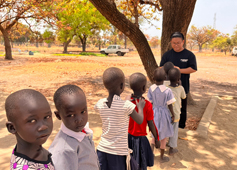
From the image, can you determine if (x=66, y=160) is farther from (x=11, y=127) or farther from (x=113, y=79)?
(x=113, y=79)

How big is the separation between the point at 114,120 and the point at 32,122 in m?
1.03

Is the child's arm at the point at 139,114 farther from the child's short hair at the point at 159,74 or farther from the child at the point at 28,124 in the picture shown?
the child at the point at 28,124

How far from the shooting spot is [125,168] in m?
2.21

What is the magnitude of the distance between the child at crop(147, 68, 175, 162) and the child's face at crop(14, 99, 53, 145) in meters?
1.94

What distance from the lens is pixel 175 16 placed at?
531 centimetres

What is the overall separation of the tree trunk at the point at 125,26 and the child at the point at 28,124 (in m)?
4.11

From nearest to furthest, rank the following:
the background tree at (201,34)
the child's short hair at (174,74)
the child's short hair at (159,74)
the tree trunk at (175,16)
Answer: the child's short hair at (159,74) → the child's short hair at (174,74) → the tree trunk at (175,16) → the background tree at (201,34)

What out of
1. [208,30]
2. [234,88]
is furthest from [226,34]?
[234,88]

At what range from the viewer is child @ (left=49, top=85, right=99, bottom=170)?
140 cm

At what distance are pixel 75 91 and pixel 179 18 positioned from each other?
15.3ft

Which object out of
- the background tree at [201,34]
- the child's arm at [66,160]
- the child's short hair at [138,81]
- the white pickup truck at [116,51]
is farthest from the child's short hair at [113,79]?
the background tree at [201,34]

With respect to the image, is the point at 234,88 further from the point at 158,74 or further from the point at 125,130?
the point at 125,130

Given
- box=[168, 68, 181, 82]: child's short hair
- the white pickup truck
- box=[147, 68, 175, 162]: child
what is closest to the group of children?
box=[147, 68, 175, 162]: child

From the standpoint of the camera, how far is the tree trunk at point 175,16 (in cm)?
521
